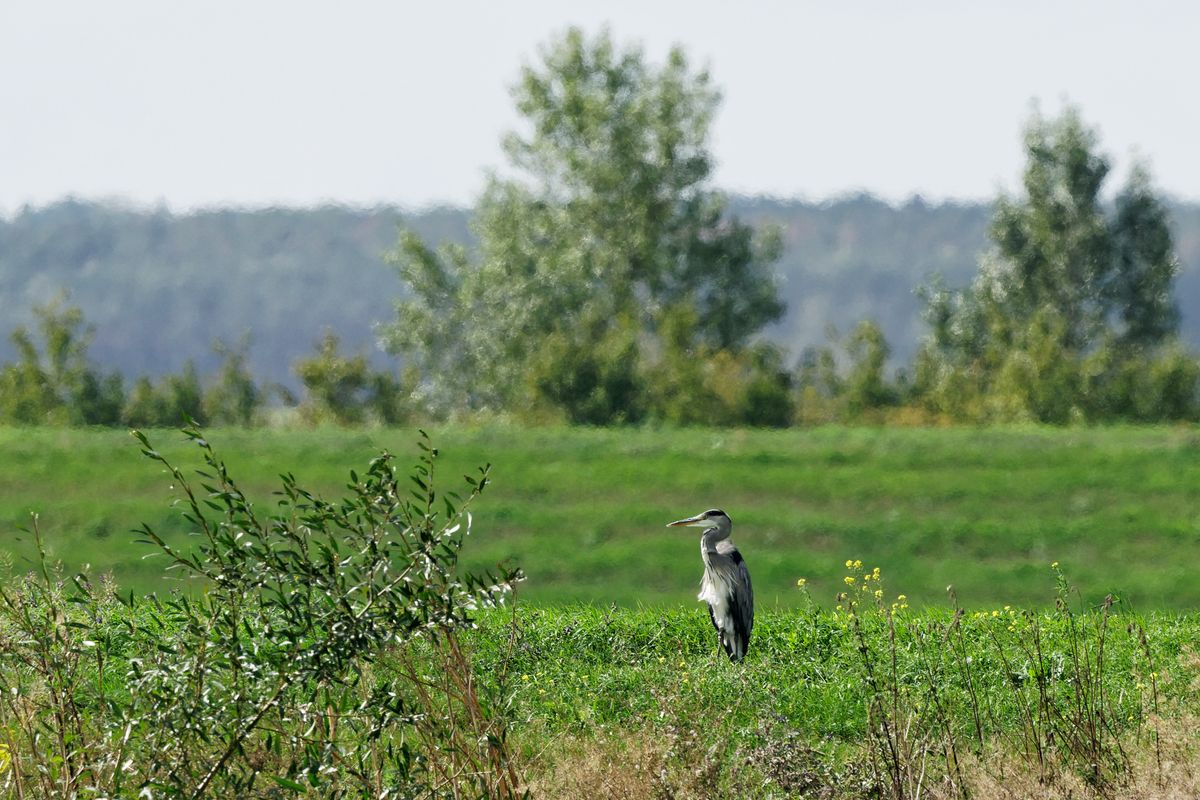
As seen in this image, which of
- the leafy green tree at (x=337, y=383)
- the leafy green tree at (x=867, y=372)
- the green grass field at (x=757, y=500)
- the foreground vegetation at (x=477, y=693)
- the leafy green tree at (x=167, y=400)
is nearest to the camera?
the foreground vegetation at (x=477, y=693)

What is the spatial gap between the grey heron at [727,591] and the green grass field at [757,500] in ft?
22.1

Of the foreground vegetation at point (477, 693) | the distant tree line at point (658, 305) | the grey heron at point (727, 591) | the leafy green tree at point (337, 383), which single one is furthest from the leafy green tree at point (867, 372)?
the foreground vegetation at point (477, 693)

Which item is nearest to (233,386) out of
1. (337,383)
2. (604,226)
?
(337,383)

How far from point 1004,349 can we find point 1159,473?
89.3 ft

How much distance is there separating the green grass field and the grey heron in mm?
6746

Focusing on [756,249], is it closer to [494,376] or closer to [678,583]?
[494,376]

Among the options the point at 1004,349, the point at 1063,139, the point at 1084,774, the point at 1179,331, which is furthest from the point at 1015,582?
the point at 1179,331

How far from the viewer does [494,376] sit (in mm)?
54344

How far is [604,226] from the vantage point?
53219 millimetres

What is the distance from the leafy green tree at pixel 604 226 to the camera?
5169 centimetres

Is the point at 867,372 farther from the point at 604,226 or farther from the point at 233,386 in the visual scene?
the point at 233,386

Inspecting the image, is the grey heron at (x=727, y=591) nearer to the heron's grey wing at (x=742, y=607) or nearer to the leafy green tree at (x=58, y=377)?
the heron's grey wing at (x=742, y=607)

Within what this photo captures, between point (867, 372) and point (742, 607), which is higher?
point (742, 607)

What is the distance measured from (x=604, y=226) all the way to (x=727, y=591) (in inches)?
1678
